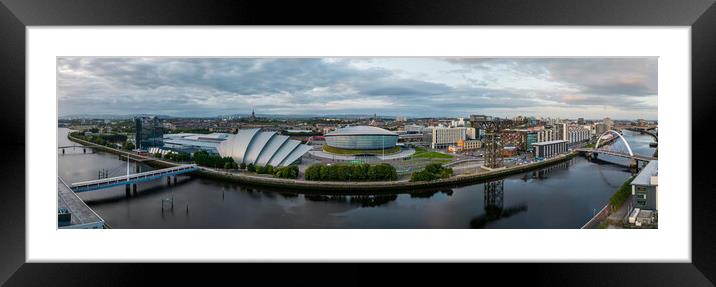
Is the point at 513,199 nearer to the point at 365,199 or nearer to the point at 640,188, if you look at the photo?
the point at 640,188

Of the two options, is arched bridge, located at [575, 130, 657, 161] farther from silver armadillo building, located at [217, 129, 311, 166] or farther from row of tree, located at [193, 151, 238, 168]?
row of tree, located at [193, 151, 238, 168]

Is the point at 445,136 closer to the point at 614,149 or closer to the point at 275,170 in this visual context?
the point at 614,149

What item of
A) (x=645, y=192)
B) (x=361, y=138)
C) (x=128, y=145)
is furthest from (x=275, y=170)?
(x=645, y=192)

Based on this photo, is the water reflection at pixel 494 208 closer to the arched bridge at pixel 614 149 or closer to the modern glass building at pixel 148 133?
the arched bridge at pixel 614 149

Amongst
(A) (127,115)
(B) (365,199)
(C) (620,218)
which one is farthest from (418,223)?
(A) (127,115)
